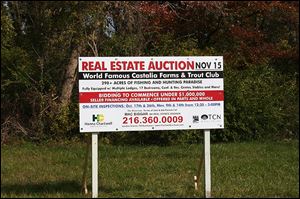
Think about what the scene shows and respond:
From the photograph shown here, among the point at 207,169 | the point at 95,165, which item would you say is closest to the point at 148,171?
the point at 207,169

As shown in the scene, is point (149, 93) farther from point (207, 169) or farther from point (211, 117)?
point (207, 169)

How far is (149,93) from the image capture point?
7.31 metres

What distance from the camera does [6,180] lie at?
25.9ft

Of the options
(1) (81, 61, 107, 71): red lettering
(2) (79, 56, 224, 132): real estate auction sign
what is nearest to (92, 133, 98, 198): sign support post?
(2) (79, 56, 224, 132): real estate auction sign

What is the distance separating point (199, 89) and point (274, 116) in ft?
24.5

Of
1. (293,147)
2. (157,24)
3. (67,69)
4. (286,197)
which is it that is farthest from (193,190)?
(157,24)

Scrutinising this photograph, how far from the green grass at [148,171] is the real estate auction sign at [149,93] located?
42.6 inches

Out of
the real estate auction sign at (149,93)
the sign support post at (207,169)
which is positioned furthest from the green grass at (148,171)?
the real estate auction sign at (149,93)

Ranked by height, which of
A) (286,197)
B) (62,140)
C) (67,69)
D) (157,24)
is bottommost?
(286,197)

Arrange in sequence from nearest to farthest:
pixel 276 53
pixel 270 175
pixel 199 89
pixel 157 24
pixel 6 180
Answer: pixel 199 89, pixel 6 180, pixel 270 175, pixel 157 24, pixel 276 53

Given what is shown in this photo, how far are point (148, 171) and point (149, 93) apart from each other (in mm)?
2522

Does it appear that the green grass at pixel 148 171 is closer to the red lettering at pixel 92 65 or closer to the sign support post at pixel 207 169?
the sign support post at pixel 207 169

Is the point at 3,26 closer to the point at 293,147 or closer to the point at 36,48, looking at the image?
the point at 36,48

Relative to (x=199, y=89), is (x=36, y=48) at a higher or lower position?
higher
